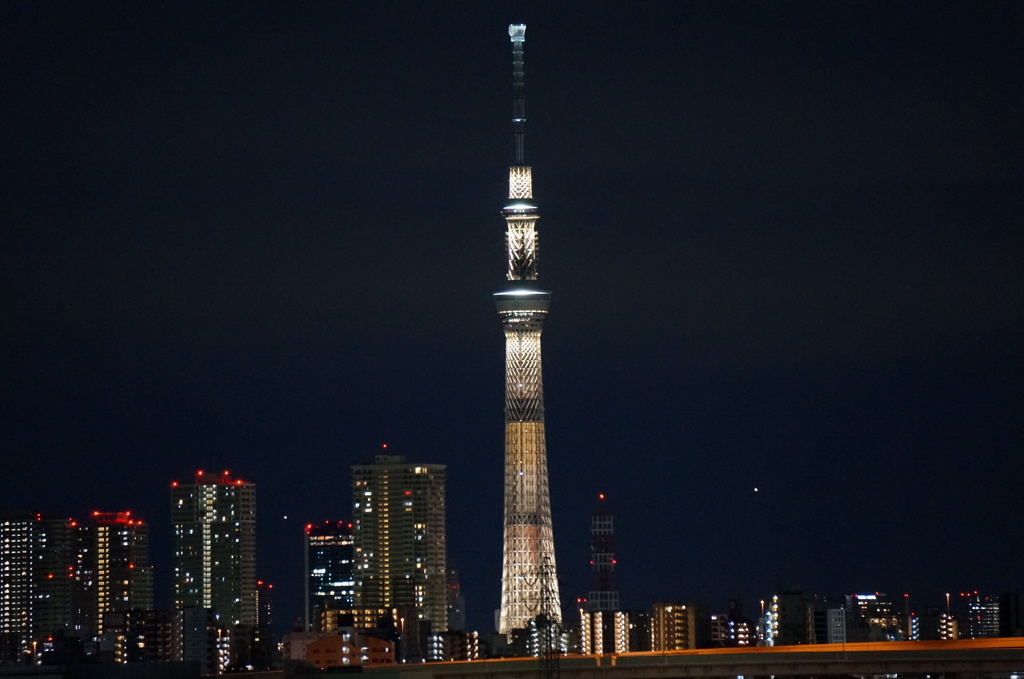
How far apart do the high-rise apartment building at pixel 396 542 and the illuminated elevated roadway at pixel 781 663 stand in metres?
74.9

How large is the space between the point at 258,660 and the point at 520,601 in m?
22.3

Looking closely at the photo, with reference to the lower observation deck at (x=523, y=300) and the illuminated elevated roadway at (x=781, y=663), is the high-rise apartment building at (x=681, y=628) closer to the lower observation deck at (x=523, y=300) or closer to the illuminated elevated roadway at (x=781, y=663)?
the lower observation deck at (x=523, y=300)

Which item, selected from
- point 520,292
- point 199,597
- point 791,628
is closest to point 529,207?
point 520,292

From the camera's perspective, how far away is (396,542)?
18362cm

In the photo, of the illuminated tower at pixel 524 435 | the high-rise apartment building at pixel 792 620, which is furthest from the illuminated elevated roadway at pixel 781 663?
the high-rise apartment building at pixel 792 620

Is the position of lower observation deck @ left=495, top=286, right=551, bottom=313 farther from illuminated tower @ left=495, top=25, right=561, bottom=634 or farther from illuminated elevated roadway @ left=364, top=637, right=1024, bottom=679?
illuminated elevated roadway @ left=364, top=637, right=1024, bottom=679

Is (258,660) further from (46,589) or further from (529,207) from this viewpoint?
(46,589)

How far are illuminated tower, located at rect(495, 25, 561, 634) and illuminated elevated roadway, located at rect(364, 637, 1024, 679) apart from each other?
66.6ft

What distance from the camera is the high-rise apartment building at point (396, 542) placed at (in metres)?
180

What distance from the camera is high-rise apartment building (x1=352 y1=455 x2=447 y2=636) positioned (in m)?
180

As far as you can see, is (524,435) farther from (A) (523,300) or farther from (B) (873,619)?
(B) (873,619)

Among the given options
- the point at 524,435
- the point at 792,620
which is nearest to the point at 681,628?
the point at 792,620

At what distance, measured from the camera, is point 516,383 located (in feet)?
406

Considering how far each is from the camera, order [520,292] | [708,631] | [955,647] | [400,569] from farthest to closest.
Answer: [400,569] < [708,631] < [520,292] < [955,647]
